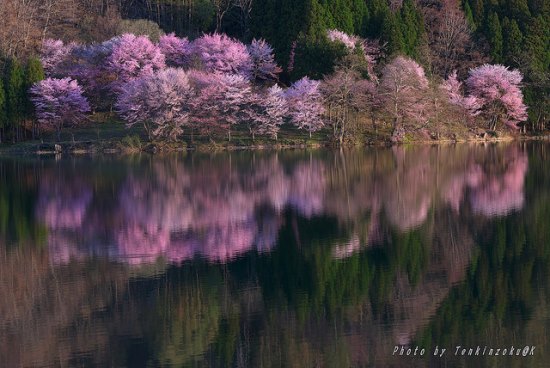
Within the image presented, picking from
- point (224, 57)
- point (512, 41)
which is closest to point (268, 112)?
point (224, 57)

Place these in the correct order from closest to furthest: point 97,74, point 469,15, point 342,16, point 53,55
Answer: point 97,74
point 53,55
point 342,16
point 469,15

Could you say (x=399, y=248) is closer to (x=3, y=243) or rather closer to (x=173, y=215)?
(x=173, y=215)

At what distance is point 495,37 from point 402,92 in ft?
56.1

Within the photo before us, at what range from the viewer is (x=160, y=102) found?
2228 inches

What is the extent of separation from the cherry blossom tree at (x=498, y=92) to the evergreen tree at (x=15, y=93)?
115 feet

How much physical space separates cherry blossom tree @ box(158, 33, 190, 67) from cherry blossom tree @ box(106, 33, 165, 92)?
10.6 feet

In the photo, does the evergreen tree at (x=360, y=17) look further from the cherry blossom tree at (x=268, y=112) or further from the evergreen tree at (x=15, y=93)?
the evergreen tree at (x=15, y=93)

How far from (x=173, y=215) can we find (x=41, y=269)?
25.7 ft

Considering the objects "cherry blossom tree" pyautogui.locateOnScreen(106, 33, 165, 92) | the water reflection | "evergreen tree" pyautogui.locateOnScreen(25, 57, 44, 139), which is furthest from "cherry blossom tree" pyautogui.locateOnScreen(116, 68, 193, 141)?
the water reflection

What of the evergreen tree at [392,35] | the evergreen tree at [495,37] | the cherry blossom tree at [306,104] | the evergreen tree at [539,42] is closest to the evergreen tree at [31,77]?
the cherry blossom tree at [306,104]

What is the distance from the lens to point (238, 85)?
5888 cm

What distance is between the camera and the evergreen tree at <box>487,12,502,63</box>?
68562 mm

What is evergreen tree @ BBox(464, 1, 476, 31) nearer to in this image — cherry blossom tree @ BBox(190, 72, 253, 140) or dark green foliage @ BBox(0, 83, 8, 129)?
cherry blossom tree @ BBox(190, 72, 253, 140)

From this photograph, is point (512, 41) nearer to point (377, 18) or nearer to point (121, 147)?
point (377, 18)
